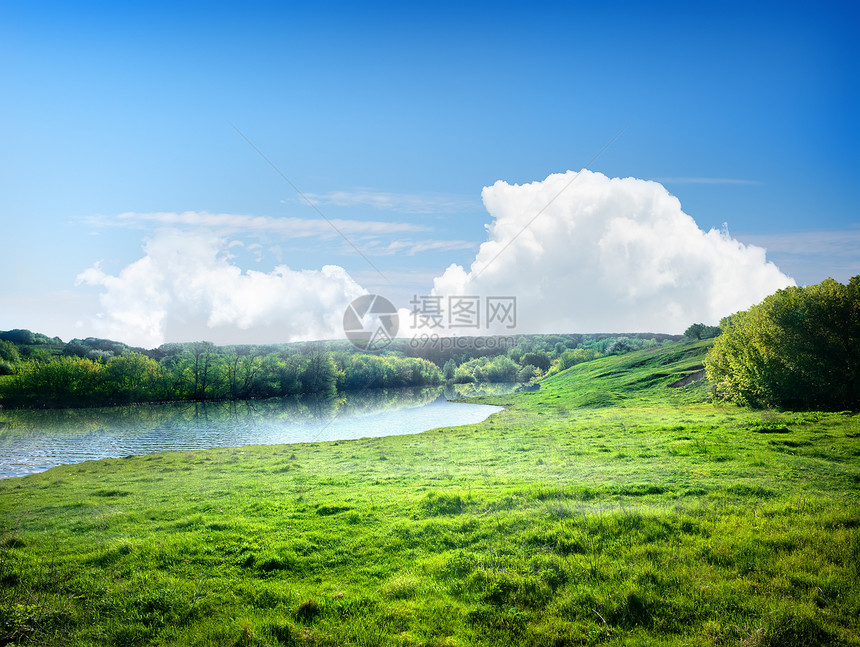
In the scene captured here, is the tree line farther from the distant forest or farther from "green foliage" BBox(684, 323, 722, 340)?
"green foliage" BBox(684, 323, 722, 340)

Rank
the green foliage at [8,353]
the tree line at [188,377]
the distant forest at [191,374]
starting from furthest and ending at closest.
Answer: the green foliage at [8,353], the distant forest at [191,374], the tree line at [188,377]

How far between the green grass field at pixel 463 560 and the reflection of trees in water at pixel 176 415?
50.9 meters

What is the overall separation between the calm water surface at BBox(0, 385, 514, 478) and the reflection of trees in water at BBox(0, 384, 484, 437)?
117 mm

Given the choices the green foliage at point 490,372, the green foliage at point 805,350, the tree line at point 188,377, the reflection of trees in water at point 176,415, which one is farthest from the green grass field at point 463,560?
the green foliage at point 490,372

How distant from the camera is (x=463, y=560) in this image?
10914 mm

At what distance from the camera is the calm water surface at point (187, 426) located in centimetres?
4431

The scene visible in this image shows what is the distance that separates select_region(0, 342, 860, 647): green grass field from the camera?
8375 mm

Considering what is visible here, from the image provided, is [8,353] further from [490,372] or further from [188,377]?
[490,372]

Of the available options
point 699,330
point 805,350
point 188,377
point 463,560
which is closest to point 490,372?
point 699,330

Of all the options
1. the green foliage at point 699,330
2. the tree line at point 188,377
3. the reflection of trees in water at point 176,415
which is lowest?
the reflection of trees in water at point 176,415

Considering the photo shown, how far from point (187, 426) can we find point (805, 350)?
3031 inches

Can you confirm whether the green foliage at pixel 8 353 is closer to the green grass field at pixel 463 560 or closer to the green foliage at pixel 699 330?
the green grass field at pixel 463 560

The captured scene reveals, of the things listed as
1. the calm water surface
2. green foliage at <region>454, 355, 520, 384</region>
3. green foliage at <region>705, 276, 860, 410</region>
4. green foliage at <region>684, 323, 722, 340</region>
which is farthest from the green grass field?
green foliage at <region>684, 323, 722, 340</region>

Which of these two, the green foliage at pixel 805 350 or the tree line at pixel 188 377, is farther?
the tree line at pixel 188 377
